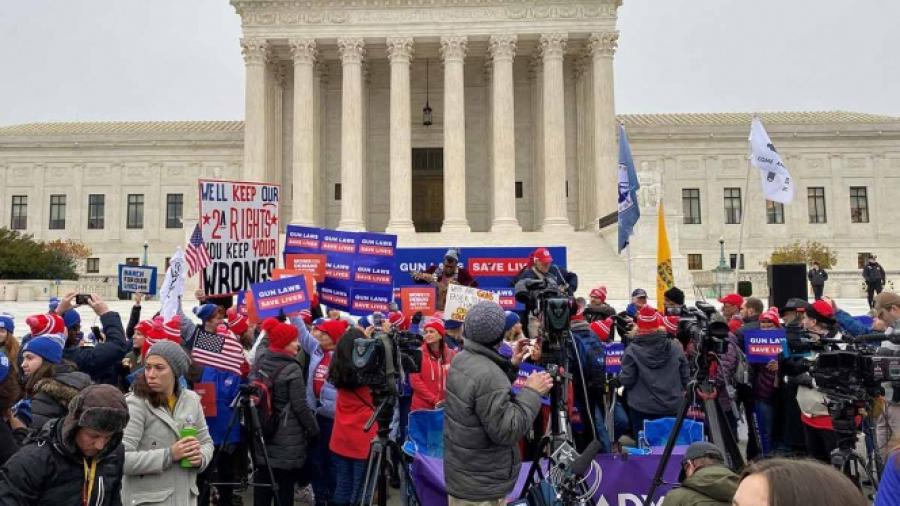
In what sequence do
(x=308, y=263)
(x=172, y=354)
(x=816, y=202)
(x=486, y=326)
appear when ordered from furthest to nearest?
(x=816, y=202), (x=308, y=263), (x=172, y=354), (x=486, y=326)

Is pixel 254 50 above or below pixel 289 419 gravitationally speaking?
above

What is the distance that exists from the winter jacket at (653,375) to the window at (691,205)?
131 ft

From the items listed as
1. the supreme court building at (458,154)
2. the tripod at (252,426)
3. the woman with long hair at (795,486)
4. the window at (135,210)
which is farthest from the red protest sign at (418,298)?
the window at (135,210)

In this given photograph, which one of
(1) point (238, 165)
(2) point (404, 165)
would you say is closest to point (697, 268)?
(2) point (404, 165)

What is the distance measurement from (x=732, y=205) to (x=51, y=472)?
150 ft

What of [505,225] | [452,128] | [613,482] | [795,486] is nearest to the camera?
[795,486]

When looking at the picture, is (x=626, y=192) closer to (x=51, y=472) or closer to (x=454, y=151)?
(x=454, y=151)

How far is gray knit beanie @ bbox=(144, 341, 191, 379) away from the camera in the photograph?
3975 mm

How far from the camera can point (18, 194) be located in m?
44.6

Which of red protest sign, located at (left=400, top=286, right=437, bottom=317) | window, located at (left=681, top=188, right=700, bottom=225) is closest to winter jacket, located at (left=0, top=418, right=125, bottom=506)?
red protest sign, located at (left=400, top=286, right=437, bottom=317)

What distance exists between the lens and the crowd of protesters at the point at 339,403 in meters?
3.15

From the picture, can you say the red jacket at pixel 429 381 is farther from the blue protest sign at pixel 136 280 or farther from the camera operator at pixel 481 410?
the blue protest sign at pixel 136 280

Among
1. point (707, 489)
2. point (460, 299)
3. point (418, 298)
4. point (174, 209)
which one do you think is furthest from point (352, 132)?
point (707, 489)

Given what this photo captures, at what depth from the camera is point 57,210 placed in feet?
146
